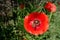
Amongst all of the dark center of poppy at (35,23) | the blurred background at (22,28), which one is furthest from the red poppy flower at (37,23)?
the blurred background at (22,28)

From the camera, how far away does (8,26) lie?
251 centimetres

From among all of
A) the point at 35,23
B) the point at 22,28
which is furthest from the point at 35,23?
the point at 22,28

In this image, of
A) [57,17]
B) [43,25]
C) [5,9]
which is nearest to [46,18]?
[43,25]

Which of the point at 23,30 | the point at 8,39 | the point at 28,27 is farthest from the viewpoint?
the point at 8,39

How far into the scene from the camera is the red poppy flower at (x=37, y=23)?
6.92ft

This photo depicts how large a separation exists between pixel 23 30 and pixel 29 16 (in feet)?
0.50

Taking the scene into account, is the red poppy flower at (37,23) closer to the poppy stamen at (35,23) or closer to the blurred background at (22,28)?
the poppy stamen at (35,23)

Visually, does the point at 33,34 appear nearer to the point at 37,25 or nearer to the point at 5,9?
the point at 37,25

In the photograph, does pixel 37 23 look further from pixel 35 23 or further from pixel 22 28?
pixel 22 28

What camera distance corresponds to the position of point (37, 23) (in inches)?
85.0

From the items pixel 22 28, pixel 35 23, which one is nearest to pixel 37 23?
pixel 35 23

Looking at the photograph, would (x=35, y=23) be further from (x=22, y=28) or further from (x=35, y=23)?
(x=22, y=28)

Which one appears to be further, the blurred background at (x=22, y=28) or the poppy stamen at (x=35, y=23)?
the blurred background at (x=22, y=28)

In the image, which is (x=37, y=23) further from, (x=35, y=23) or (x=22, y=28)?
(x=22, y=28)
